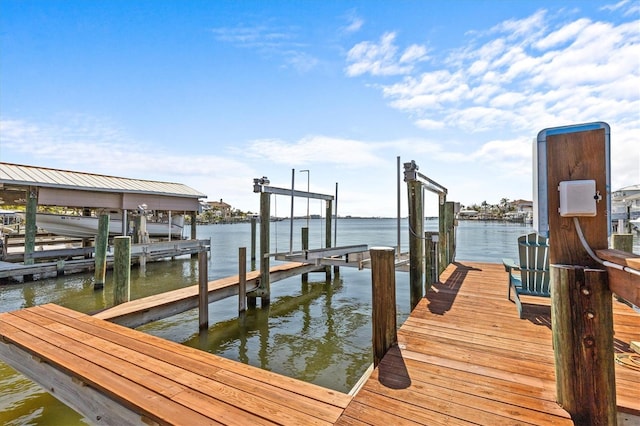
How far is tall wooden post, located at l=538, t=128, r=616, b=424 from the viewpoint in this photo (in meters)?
1.66

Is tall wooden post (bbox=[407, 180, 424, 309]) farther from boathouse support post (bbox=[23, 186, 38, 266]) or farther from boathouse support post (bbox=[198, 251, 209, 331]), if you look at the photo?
boathouse support post (bbox=[23, 186, 38, 266])

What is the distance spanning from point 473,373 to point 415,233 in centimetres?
301

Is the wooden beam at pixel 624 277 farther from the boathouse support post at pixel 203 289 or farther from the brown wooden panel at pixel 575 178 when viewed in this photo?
the boathouse support post at pixel 203 289

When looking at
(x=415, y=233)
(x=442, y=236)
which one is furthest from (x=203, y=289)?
(x=442, y=236)

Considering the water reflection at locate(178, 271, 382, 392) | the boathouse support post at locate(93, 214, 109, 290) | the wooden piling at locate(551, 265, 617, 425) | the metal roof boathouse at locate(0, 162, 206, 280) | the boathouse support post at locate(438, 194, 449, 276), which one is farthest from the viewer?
the metal roof boathouse at locate(0, 162, 206, 280)

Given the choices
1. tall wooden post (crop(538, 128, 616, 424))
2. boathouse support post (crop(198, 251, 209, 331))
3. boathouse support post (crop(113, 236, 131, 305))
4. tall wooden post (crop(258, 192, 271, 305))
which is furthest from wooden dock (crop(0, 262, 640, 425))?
tall wooden post (crop(258, 192, 271, 305))

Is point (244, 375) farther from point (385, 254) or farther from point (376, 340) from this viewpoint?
point (385, 254)

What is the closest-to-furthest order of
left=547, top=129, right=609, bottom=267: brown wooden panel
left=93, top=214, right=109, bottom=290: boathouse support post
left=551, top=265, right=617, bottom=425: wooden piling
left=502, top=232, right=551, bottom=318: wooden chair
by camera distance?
1. left=551, top=265, right=617, bottom=425: wooden piling
2. left=547, top=129, right=609, bottom=267: brown wooden panel
3. left=502, top=232, right=551, bottom=318: wooden chair
4. left=93, top=214, right=109, bottom=290: boathouse support post

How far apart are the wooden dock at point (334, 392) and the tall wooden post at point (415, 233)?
48.8 inches

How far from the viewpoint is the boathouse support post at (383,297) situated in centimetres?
303

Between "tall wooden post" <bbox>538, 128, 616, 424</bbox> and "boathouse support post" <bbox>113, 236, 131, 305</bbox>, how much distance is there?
719 centimetres

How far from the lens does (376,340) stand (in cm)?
311

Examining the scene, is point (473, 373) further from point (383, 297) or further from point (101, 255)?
point (101, 255)

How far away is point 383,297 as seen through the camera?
3.03m
